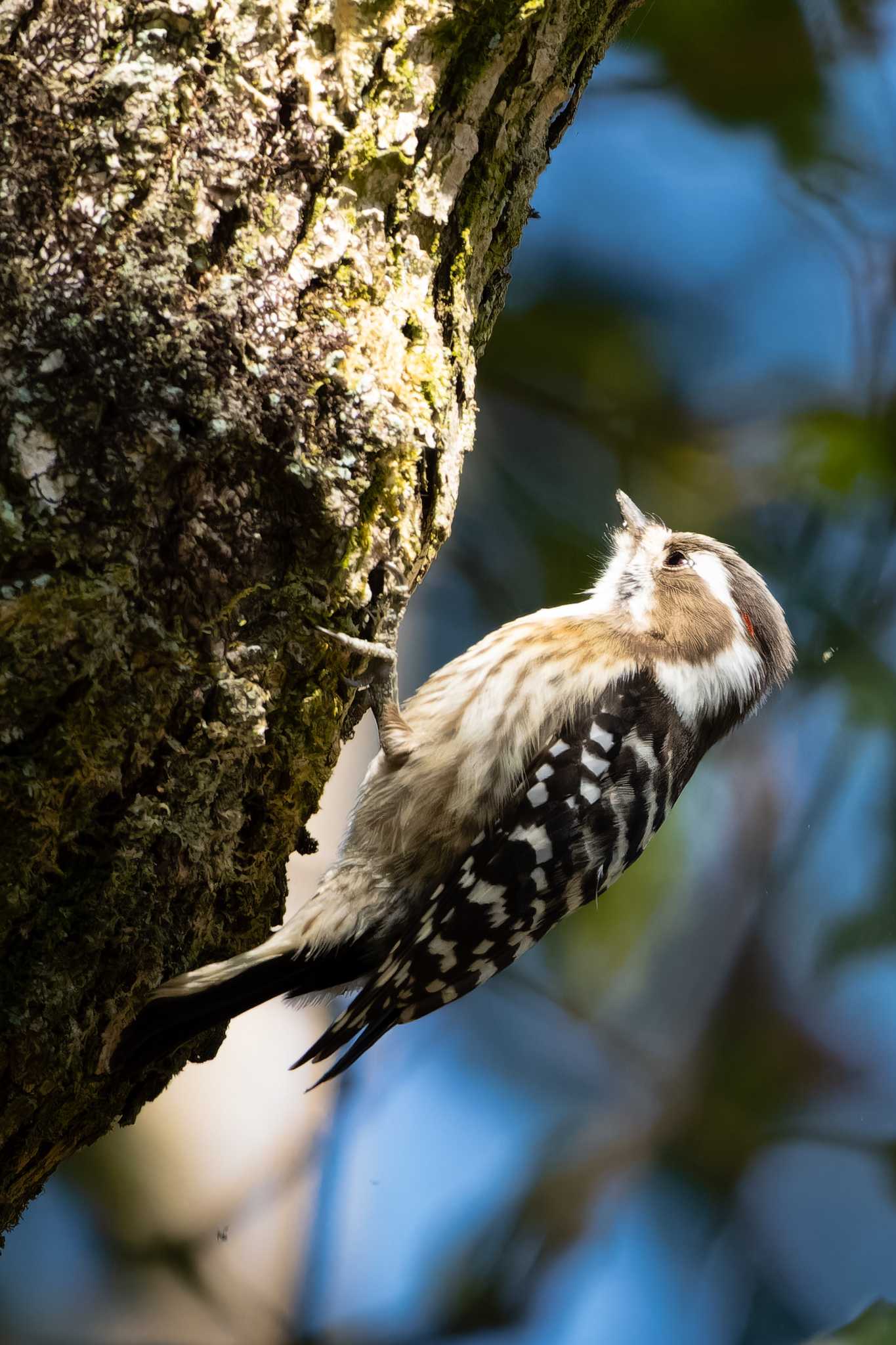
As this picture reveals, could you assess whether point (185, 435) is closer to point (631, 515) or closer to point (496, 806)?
point (496, 806)

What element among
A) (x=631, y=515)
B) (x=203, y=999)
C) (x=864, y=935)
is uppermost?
(x=631, y=515)

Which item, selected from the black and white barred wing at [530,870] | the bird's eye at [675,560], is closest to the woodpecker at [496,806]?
the black and white barred wing at [530,870]

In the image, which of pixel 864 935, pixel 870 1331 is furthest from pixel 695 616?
pixel 870 1331

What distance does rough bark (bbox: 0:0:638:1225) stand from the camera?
149 cm

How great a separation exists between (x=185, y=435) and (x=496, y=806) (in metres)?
1.09

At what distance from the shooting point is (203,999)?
1.83 meters

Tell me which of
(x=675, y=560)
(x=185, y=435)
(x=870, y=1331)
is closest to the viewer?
(x=185, y=435)

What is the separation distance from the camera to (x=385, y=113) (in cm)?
175

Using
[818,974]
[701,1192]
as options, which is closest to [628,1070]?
[701,1192]

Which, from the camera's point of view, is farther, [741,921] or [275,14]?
[741,921]

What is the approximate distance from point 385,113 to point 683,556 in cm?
140

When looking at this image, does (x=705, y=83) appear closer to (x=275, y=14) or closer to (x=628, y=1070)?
(x=275, y=14)

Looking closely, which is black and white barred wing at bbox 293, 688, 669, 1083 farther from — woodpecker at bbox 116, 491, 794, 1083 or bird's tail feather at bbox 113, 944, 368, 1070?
bird's tail feather at bbox 113, 944, 368, 1070

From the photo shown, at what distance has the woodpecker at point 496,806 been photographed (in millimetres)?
2201
